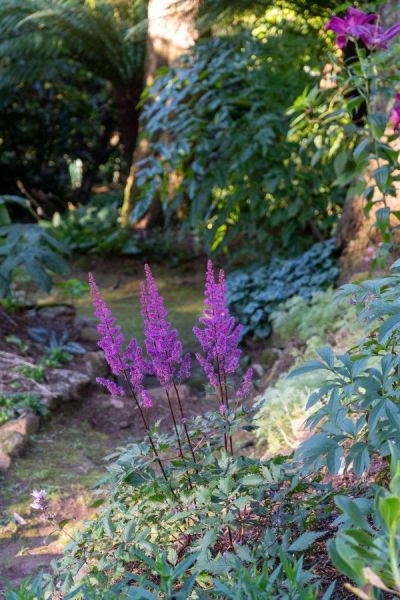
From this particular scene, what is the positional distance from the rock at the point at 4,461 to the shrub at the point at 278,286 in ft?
6.78

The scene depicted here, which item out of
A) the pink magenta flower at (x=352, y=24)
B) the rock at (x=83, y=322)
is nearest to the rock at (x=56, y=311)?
the rock at (x=83, y=322)

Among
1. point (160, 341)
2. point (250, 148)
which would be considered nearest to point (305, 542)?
point (160, 341)

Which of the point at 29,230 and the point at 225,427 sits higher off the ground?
the point at 225,427

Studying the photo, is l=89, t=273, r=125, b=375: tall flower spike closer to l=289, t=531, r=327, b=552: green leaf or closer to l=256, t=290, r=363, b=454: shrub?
l=256, t=290, r=363, b=454: shrub

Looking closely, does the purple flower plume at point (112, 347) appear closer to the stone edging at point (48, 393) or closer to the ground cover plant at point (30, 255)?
the stone edging at point (48, 393)

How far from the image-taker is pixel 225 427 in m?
1.79

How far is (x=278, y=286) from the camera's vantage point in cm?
500

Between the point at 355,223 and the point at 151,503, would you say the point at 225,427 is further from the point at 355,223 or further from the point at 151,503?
the point at 355,223

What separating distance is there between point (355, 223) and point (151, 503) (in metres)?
2.99

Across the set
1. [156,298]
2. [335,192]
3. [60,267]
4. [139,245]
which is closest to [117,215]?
[139,245]

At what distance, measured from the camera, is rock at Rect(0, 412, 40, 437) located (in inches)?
134

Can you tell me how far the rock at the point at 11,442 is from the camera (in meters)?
3.26

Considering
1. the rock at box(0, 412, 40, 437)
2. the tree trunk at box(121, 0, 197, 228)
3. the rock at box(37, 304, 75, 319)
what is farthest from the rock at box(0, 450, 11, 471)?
the tree trunk at box(121, 0, 197, 228)

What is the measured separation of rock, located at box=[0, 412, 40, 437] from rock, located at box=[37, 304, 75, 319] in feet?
4.66
